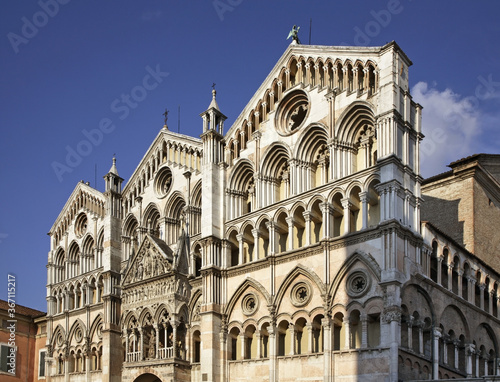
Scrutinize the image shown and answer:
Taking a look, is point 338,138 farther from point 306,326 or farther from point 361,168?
point 306,326

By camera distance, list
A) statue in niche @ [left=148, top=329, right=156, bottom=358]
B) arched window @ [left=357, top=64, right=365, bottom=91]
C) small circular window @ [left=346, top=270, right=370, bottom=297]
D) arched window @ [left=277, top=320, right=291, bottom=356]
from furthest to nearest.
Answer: statue in niche @ [left=148, top=329, right=156, bottom=358] < arched window @ [left=277, top=320, right=291, bottom=356] < arched window @ [left=357, top=64, right=365, bottom=91] < small circular window @ [left=346, top=270, right=370, bottom=297]

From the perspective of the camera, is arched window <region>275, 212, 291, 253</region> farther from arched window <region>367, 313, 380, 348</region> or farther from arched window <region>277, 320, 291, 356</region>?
arched window <region>367, 313, 380, 348</region>

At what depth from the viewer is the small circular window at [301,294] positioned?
1105 inches

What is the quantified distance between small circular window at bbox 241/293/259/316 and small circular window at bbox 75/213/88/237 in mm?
16361

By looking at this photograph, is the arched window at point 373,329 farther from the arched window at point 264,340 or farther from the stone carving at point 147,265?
the stone carving at point 147,265

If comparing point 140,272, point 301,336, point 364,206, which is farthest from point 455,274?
point 140,272

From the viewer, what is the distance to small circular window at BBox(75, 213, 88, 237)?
144 ft

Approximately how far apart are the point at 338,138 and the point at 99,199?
1876 centimetres

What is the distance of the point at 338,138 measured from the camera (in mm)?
28812

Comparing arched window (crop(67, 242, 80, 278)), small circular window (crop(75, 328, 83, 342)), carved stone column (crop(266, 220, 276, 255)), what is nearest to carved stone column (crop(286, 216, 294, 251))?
carved stone column (crop(266, 220, 276, 255))

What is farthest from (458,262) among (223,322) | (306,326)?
(223,322)

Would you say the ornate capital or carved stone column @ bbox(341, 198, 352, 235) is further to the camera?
carved stone column @ bbox(341, 198, 352, 235)

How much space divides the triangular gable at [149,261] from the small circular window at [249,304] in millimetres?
4937

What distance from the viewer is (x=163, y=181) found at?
3834cm
